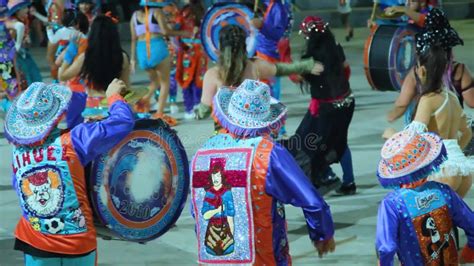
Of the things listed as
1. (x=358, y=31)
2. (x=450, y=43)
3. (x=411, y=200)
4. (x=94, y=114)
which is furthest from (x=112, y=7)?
(x=411, y=200)

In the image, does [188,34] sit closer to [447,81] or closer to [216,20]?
[216,20]

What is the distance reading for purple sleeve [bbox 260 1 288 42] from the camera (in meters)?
11.0

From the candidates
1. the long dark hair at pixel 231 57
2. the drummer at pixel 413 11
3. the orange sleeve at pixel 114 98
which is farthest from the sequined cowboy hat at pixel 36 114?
the drummer at pixel 413 11

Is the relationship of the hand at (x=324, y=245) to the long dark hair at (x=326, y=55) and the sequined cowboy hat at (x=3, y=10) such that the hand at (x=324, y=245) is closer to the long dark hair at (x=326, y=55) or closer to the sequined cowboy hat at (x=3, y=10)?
the long dark hair at (x=326, y=55)

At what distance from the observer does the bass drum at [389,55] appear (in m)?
9.62

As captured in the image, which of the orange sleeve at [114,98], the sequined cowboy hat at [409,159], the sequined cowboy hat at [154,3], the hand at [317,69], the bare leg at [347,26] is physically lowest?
the bare leg at [347,26]

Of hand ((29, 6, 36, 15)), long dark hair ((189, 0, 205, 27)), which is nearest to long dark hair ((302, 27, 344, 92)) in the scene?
long dark hair ((189, 0, 205, 27))

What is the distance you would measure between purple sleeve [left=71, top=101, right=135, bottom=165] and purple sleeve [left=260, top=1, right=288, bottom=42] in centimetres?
587

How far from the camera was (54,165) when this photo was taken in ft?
17.0

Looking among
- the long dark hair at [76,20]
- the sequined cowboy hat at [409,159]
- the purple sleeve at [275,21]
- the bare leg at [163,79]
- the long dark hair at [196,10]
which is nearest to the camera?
the sequined cowboy hat at [409,159]

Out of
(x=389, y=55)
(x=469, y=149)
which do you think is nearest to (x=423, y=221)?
(x=469, y=149)

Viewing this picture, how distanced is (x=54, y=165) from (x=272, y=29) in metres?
6.18

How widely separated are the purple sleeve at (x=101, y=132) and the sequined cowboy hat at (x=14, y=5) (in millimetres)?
7126

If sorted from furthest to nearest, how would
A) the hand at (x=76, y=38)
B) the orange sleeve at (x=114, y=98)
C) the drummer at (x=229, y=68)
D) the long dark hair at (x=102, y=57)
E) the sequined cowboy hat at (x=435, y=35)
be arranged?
the hand at (x=76, y=38), the long dark hair at (x=102, y=57), the drummer at (x=229, y=68), the sequined cowboy hat at (x=435, y=35), the orange sleeve at (x=114, y=98)
